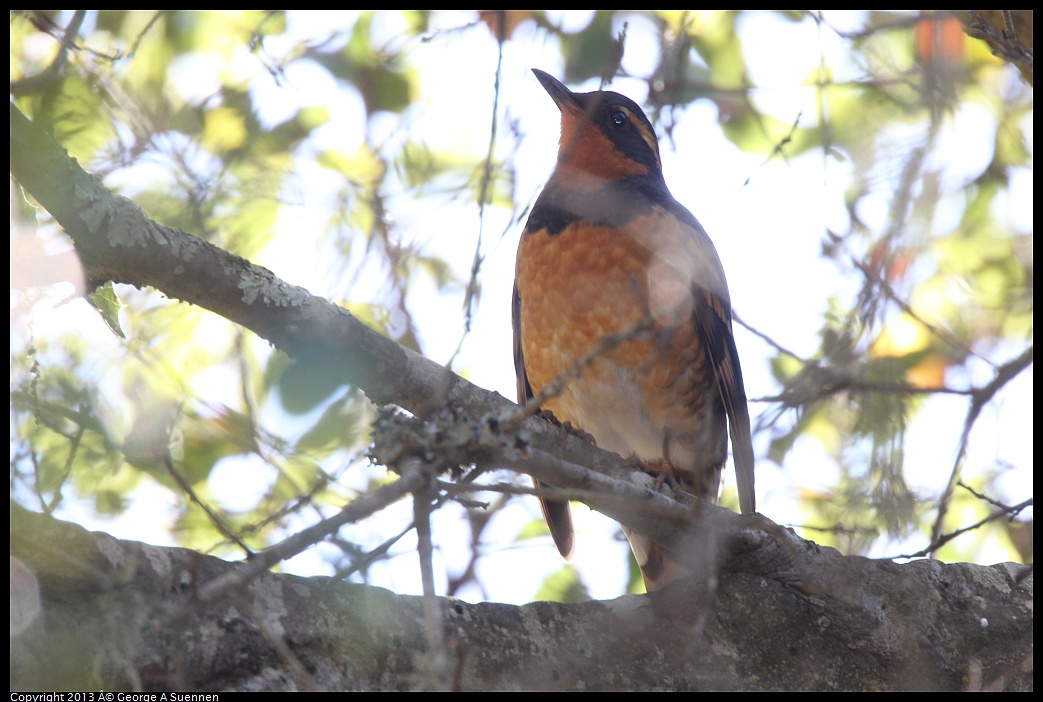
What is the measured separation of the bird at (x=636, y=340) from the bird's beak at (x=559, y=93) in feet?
1.88

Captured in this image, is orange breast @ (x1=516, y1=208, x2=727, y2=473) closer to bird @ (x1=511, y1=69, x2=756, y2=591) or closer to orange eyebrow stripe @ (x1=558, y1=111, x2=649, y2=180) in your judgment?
bird @ (x1=511, y1=69, x2=756, y2=591)

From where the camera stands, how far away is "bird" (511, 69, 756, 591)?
4.39 metres

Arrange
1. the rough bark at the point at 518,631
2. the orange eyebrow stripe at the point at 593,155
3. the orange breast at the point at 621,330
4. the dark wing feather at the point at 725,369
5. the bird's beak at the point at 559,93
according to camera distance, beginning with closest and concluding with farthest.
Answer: the rough bark at the point at 518,631 → the orange breast at the point at 621,330 → the dark wing feather at the point at 725,369 → the orange eyebrow stripe at the point at 593,155 → the bird's beak at the point at 559,93

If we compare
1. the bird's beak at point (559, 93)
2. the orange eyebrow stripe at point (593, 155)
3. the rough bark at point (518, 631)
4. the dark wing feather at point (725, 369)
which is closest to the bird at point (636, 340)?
the dark wing feather at point (725, 369)

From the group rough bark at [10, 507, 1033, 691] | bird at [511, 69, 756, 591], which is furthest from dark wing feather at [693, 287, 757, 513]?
rough bark at [10, 507, 1033, 691]

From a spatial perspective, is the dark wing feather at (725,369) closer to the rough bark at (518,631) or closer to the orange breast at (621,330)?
the orange breast at (621,330)

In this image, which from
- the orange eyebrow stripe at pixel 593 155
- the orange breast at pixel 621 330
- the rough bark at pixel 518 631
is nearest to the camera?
the rough bark at pixel 518 631

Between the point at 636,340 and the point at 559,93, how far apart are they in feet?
6.34

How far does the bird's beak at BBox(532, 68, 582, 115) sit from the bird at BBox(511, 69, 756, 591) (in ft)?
1.88

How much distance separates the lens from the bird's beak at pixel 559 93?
535cm

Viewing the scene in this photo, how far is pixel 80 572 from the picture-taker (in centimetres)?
215

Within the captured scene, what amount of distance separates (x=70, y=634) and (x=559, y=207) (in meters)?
3.32

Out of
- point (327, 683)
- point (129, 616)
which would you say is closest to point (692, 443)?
point (327, 683)

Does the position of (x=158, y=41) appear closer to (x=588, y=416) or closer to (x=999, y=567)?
(x=588, y=416)
